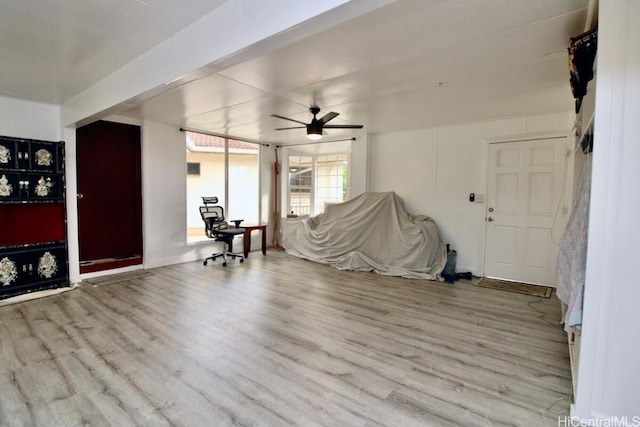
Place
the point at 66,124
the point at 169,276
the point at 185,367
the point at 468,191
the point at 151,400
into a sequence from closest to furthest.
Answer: the point at 151,400, the point at 185,367, the point at 66,124, the point at 169,276, the point at 468,191

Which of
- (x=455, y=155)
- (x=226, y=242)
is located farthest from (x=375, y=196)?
(x=226, y=242)

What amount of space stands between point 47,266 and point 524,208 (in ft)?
21.5

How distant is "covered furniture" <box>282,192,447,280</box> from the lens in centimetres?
500

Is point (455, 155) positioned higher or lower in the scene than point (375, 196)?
higher

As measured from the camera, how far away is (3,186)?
3.66 meters

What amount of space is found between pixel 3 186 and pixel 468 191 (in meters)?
6.24

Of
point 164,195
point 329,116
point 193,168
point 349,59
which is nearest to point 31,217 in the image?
point 164,195

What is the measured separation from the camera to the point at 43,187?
13.0 ft

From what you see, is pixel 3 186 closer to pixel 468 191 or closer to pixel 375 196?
pixel 375 196

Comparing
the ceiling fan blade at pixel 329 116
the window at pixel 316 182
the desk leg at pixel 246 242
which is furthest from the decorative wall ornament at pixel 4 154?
the window at pixel 316 182

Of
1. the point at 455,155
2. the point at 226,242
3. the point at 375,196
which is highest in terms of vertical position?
the point at 455,155

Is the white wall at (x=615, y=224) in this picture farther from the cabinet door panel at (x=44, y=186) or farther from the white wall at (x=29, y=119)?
the white wall at (x=29, y=119)

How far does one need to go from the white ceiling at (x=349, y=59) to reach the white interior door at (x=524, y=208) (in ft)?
2.06

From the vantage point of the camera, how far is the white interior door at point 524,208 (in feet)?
14.7
